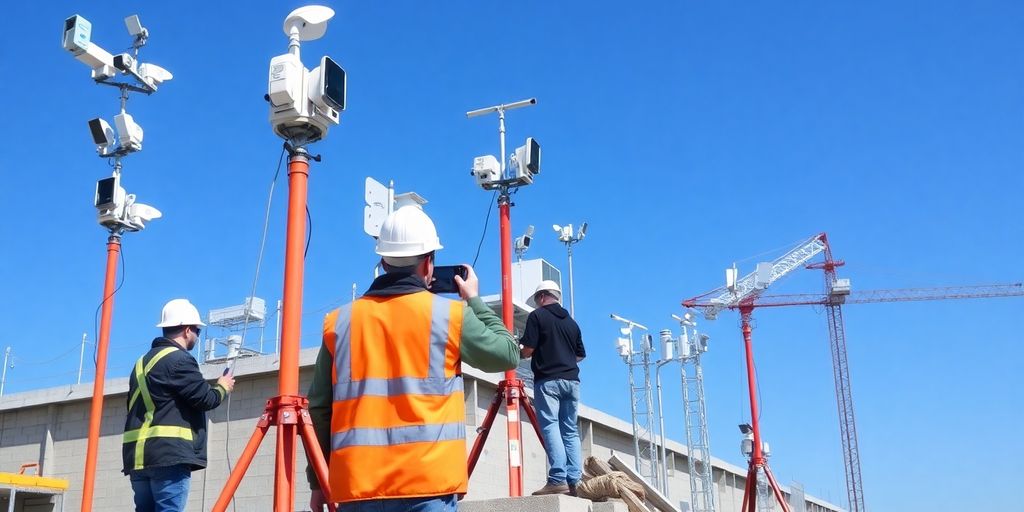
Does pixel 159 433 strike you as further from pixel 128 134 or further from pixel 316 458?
pixel 128 134

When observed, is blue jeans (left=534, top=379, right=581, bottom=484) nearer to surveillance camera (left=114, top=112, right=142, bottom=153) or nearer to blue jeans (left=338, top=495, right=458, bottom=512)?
blue jeans (left=338, top=495, right=458, bottom=512)

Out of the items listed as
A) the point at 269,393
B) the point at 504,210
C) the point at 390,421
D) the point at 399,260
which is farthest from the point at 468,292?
the point at 269,393

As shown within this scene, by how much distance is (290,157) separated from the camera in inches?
265

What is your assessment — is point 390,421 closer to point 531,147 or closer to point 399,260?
point 399,260

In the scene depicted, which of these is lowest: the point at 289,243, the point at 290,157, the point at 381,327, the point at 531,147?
the point at 381,327

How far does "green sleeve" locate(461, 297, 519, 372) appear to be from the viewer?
148 inches

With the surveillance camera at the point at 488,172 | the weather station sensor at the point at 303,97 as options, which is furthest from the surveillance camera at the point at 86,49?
the weather station sensor at the point at 303,97

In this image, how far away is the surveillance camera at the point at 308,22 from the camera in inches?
281

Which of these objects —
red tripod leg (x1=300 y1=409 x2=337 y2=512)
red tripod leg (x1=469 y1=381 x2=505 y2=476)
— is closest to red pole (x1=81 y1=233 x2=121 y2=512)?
red tripod leg (x1=469 y1=381 x2=505 y2=476)

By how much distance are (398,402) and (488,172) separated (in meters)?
7.42

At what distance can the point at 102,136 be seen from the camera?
11680 mm

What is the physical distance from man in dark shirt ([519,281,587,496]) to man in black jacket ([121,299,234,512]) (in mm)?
3202

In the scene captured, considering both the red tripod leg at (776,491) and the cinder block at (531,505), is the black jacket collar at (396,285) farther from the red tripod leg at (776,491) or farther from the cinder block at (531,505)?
the red tripod leg at (776,491)

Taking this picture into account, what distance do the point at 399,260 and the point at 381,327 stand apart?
0.34 metres
